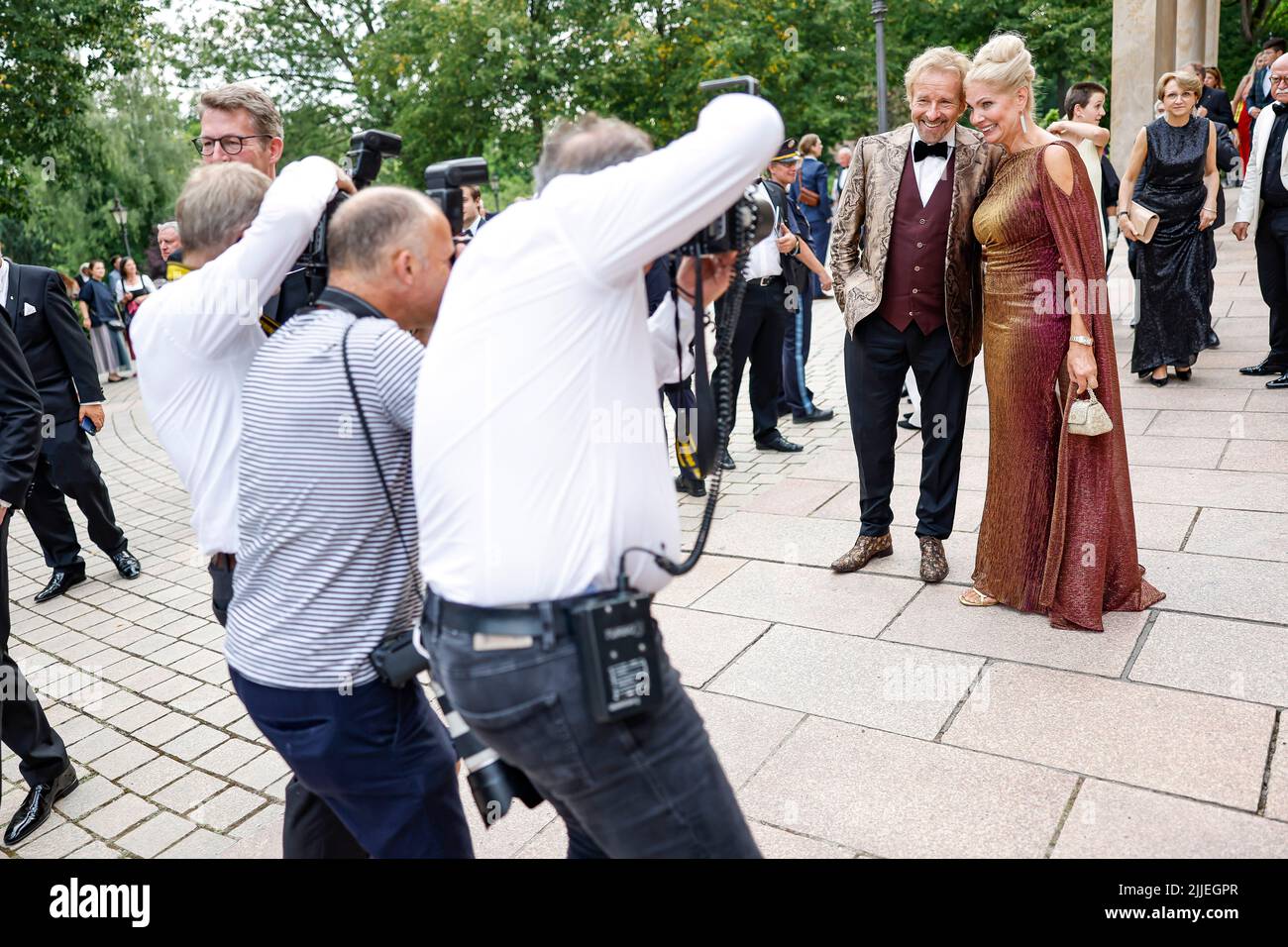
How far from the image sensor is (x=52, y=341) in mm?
5730

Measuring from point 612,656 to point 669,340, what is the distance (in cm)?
67

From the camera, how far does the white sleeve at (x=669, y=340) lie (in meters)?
1.96

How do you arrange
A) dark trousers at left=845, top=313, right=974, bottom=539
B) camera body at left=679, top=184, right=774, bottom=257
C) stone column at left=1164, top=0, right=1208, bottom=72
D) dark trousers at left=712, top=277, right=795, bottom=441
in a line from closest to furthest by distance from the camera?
camera body at left=679, top=184, right=774, bottom=257 < dark trousers at left=845, top=313, right=974, bottom=539 < dark trousers at left=712, top=277, right=795, bottom=441 < stone column at left=1164, top=0, right=1208, bottom=72

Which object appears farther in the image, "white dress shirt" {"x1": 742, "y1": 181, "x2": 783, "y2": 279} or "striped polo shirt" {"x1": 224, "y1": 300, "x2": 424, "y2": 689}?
"white dress shirt" {"x1": 742, "y1": 181, "x2": 783, "y2": 279}

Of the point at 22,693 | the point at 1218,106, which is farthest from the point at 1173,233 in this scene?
the point at 1218,106

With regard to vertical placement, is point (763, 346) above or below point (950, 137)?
below

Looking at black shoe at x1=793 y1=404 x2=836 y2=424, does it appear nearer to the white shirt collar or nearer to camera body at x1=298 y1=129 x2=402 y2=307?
the white shirt collar

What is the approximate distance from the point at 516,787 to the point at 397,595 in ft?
1.46

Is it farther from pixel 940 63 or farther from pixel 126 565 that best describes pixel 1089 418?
pixel 126 565

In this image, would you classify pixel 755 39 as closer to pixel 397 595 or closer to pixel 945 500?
pixel 945 500

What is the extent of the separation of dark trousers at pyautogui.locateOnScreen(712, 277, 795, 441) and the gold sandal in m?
2.91

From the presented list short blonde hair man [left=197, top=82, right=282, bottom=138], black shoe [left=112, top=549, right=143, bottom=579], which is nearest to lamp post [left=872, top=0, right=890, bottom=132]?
black shoe [left=112, top=549, right=143, bottom=579]

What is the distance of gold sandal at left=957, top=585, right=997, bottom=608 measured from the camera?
4227 mm

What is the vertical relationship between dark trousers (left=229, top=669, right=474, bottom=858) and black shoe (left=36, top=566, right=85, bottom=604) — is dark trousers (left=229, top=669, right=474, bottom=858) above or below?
above
